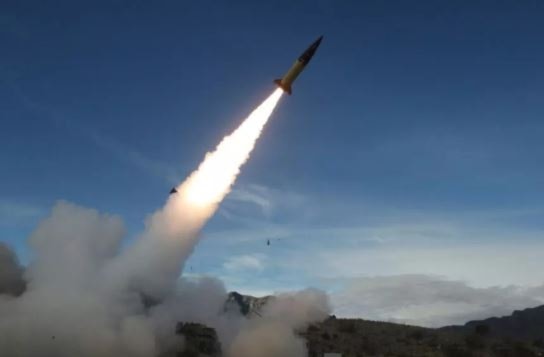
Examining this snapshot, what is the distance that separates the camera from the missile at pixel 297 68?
135 ft

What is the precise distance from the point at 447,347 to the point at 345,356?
20.0m

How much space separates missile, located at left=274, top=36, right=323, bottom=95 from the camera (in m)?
41.2

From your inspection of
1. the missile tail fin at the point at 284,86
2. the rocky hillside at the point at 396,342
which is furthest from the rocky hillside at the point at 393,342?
the missile tail fin at the point at 284,86

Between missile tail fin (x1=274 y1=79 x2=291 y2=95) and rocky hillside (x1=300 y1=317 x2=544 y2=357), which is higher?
missile tail fin (x1=274 y1=79 x2=291 y2=95)

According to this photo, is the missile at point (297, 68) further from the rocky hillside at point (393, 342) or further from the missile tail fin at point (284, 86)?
the rocky hillside at point (393, 342)

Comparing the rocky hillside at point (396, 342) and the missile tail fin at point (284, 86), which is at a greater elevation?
the missile tail fin at point (284, 86)

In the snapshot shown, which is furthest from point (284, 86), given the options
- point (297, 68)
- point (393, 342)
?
point (393, 342)

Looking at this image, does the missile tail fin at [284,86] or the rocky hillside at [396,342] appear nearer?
the missile tail fin at [284,86]

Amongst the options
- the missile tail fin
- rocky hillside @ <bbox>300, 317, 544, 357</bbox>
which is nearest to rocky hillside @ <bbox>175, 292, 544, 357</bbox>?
rocky hillside @ <bbox>300, 317, 544, 357</bbox>

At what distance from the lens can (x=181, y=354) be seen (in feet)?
183

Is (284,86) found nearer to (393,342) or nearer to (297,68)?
(297,68)

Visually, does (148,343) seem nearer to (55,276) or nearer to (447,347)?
(55,276)

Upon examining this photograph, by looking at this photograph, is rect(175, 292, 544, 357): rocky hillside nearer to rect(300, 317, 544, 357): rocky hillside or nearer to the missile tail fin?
rect(300, 317, 544, 357): rocky hillside

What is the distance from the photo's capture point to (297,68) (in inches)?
1657
